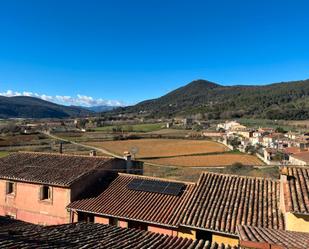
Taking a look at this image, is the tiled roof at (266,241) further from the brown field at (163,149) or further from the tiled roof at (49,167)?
the brown field at (163,149)

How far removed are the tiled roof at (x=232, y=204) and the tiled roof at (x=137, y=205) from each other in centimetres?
81

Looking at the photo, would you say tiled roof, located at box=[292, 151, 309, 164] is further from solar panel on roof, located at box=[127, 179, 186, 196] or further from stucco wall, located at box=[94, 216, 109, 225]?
stucco wall, located at box=[94, 216, 109, 225]

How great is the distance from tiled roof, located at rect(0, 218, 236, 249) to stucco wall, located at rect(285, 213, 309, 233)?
4.40 meters

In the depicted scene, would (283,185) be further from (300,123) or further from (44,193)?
(300,123)

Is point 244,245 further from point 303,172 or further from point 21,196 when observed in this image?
point 21,196

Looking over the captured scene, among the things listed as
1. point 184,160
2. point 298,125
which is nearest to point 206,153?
point 184,160

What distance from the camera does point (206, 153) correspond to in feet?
221

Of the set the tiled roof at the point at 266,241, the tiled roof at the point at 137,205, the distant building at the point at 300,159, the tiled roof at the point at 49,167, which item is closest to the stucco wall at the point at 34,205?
the tiled roof at the point at 49,167

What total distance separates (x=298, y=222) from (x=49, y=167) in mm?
15010

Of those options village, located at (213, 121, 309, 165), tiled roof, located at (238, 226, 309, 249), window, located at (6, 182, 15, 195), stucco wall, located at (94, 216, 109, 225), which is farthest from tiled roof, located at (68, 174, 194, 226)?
village, located at (213, 121, 309, 165)

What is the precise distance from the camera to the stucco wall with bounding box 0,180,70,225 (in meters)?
18.6

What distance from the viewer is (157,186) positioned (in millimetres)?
18375

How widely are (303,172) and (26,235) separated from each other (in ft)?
38.4

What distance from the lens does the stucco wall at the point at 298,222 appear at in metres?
11.8
